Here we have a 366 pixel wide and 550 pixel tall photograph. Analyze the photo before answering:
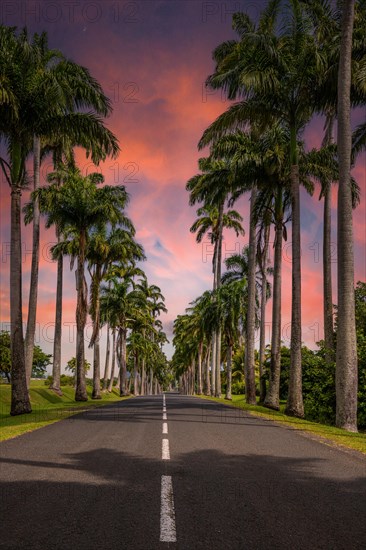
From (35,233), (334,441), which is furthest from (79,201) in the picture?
(334,441)

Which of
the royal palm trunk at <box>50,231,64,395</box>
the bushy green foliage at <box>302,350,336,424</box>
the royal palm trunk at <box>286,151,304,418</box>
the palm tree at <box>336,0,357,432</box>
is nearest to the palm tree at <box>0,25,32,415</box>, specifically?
the royal palm trunk at <box>286,151,304,418</box>

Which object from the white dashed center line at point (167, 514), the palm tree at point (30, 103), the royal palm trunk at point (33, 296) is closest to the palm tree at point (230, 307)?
the royal palm trunk at point (33, 296)

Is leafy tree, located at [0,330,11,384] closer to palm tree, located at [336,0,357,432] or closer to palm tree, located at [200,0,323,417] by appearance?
palm tree, located at [200,0,323,417]

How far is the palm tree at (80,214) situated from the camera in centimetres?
2781

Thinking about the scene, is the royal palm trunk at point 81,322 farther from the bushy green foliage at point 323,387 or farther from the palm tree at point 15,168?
the bushy green foliage at point 323,387

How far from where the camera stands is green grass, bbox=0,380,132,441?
11837mm

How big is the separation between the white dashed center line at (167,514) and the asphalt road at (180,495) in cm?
1

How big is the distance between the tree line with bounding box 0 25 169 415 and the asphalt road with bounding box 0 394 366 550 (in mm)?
10023

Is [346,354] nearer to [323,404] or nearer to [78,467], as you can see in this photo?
[323,404]

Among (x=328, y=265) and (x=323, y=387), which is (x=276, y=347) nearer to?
(x=323, y=387)

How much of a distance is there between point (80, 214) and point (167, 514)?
25773 millimetres

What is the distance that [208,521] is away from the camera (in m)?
4.24

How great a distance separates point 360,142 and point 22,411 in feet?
71.5

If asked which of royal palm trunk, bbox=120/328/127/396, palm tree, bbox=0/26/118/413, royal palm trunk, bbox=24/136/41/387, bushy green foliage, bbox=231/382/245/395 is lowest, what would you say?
bushy green foliage, bbox=231/382/245/395
